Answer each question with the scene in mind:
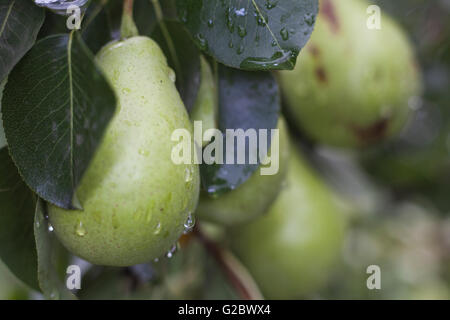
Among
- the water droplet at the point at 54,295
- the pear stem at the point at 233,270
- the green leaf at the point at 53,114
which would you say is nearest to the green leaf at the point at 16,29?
the green leaf at the point at 53,114

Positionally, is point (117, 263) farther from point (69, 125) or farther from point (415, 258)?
point (415, 258)

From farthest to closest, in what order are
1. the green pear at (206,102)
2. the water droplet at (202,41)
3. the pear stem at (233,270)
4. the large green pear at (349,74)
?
the large green pear at (349,74)
the pear stem at (233,270)
the green pear at (206,102)
the water droplet at (202,41)

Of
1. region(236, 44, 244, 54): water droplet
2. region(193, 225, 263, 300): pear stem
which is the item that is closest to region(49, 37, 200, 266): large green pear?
region(236, 44, 244, 54): water droplet

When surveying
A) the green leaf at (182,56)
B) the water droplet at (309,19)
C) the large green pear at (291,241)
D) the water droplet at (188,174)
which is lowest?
the large green pear at (291,241)

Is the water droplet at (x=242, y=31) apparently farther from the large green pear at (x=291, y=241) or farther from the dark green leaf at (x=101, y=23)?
the large green pear at (x=291, y=241)

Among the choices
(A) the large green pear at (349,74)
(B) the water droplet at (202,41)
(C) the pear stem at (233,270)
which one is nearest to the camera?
(B) the water droplet at (202,41)

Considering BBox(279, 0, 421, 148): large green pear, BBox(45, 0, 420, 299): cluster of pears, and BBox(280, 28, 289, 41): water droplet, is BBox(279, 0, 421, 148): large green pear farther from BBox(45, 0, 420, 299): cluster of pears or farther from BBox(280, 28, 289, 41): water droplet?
BBox(280, 28, 289, 41): water droplet

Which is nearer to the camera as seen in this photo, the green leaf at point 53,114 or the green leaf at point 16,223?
the green leaf at point 53,114

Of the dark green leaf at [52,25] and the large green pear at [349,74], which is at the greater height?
the dark green leaf at [52,25]
